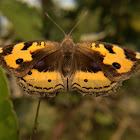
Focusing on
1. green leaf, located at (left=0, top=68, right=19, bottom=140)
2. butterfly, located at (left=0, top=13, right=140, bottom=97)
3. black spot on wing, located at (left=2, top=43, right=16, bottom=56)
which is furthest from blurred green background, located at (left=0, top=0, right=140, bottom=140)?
black spot on wing, located at (left=2, top=43, right=16, bottom=56)

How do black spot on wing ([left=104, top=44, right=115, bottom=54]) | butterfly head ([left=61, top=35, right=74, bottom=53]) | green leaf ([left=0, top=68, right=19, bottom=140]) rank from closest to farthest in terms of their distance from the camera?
green leaf ([left=0, top=68, right=19, bottom=140]), black spot on wing ([left=104, top=44, right=115, bottom=54]), butterfly head ([left=61, top=35, right=74, bottom=53])

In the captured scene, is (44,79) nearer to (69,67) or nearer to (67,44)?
(69,67)

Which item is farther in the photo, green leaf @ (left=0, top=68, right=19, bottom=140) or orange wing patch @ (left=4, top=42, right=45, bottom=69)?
orange wing patch @ (left=4, top=42, right=45, bottom=69)

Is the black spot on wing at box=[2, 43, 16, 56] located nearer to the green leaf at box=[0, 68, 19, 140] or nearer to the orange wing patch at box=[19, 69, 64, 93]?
the orange wing patch at box=[19, 69, 64, 93]

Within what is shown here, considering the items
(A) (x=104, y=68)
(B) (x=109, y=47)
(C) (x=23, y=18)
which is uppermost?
(C) (x=23, y=18)

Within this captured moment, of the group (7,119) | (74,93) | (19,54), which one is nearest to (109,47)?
(74,93)

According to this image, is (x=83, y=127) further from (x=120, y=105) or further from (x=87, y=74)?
(x=87, y=74)

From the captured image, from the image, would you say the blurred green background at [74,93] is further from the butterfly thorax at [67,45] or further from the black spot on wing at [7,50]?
the black spot on wing at [7,50]
